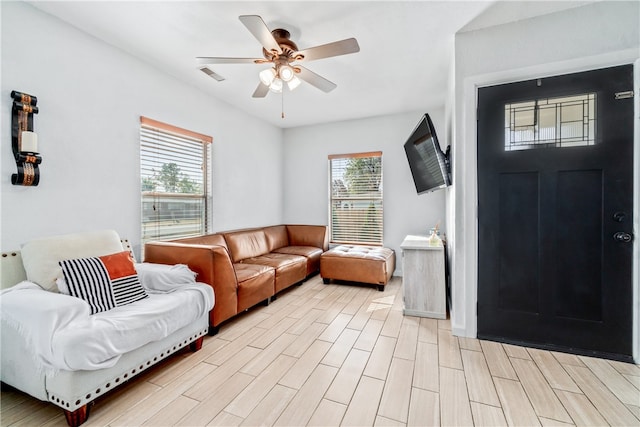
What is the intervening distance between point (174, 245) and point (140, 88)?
167cm

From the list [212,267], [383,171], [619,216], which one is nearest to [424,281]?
[619,216]

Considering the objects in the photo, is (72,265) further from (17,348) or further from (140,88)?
(140,88)

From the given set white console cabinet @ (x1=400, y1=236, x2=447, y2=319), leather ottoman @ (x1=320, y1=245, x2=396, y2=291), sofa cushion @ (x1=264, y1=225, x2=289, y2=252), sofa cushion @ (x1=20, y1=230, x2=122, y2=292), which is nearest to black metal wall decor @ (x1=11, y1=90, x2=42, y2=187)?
sofa cushion @ (x1=20, y1=230, x2=122, y2=292)

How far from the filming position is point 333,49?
2047mm

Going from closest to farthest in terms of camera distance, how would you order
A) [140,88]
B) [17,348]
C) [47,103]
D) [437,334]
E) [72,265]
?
[17,348], [72,265], [47,103], [437,334], [140,88]

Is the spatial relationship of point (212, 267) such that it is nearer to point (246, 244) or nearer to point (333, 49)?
point (246, 244)

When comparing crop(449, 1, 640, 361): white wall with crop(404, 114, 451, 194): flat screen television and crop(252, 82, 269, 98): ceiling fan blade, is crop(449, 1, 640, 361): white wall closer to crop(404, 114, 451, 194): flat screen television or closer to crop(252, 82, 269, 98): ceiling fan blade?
crop(404, 114, 451, 194): flat screen television

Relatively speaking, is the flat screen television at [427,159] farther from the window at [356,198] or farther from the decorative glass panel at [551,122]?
the window at [356,198]

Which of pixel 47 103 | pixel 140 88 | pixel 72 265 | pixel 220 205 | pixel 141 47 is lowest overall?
pixel 72 265

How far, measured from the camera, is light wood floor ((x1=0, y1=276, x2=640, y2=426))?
1514 mm

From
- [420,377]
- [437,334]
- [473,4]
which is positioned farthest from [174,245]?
[473,4]

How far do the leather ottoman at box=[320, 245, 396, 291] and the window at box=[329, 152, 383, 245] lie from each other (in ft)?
2.46

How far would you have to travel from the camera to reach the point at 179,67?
2.95 metres

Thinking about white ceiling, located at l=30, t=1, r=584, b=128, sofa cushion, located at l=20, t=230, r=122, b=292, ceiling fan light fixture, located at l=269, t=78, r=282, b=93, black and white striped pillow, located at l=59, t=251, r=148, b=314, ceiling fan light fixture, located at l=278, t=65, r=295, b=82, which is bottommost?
black and white striped pillow, located at l=59, t=251, r=148, b=314
